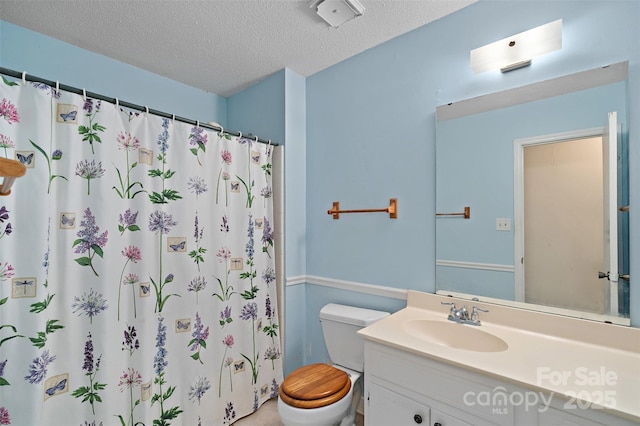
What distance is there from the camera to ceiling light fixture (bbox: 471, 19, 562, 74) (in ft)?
4.13

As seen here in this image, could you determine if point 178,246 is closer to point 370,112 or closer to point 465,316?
point 370,112

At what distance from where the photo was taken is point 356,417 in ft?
6.02

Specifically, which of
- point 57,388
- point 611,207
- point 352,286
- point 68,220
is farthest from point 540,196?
point 57,388

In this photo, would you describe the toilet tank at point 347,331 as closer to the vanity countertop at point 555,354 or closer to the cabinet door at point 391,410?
the vanity countertop at point 555,354

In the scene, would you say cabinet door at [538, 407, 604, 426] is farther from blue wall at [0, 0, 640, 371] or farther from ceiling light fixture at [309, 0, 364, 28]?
ceiling light fixture at [309, 0, 364, 28]

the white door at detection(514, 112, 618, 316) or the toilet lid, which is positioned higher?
the white door at detection(514, 112, 618, 316)

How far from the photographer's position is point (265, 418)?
6.13ft

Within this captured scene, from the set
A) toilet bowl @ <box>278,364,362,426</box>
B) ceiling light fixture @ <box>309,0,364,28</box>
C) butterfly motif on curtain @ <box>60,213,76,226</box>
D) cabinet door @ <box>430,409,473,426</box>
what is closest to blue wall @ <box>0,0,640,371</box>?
ceiling light fixture @ <box>309,0,364,28</box>

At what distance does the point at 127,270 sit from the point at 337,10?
5.57 ft

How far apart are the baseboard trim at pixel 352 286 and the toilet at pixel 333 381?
118mm

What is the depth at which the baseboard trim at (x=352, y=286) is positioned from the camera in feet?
5.71

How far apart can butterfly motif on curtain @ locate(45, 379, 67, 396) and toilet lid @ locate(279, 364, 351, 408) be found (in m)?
0.95

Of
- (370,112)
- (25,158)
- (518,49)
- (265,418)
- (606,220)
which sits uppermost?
(518,49)

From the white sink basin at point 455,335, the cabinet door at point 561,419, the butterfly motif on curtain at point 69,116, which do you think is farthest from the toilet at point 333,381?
the butterfly motif on curtain at point 69,116
